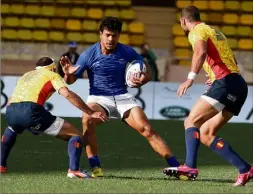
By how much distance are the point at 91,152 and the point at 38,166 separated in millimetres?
991

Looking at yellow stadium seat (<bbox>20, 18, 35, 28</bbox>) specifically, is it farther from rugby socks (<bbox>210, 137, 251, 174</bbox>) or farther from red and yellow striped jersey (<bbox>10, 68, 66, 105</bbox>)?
rugby socks (<bbox>210, 137, 251, 174</bbox>)

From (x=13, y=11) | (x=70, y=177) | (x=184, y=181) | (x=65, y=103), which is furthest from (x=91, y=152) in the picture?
(x=13, y=11)

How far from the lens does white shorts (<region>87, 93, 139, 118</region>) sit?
978 cm

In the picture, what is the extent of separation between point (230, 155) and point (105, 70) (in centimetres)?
182

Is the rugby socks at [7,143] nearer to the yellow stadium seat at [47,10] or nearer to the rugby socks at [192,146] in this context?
the rugby socks at [192,146]

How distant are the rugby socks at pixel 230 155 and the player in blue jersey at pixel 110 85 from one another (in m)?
0.72

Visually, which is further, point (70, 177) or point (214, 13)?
point (214, 13)

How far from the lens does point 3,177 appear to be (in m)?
9.25

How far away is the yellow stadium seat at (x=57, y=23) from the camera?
80.3 feet

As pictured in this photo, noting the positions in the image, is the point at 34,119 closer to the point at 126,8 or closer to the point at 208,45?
the point at 208,45

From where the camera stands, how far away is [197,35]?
8883mm

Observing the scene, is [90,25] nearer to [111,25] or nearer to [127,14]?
[127,14]

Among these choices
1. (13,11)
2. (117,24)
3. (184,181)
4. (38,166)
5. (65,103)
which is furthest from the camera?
(13,11)

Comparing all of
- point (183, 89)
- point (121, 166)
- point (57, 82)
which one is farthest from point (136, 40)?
point (183, 89)
